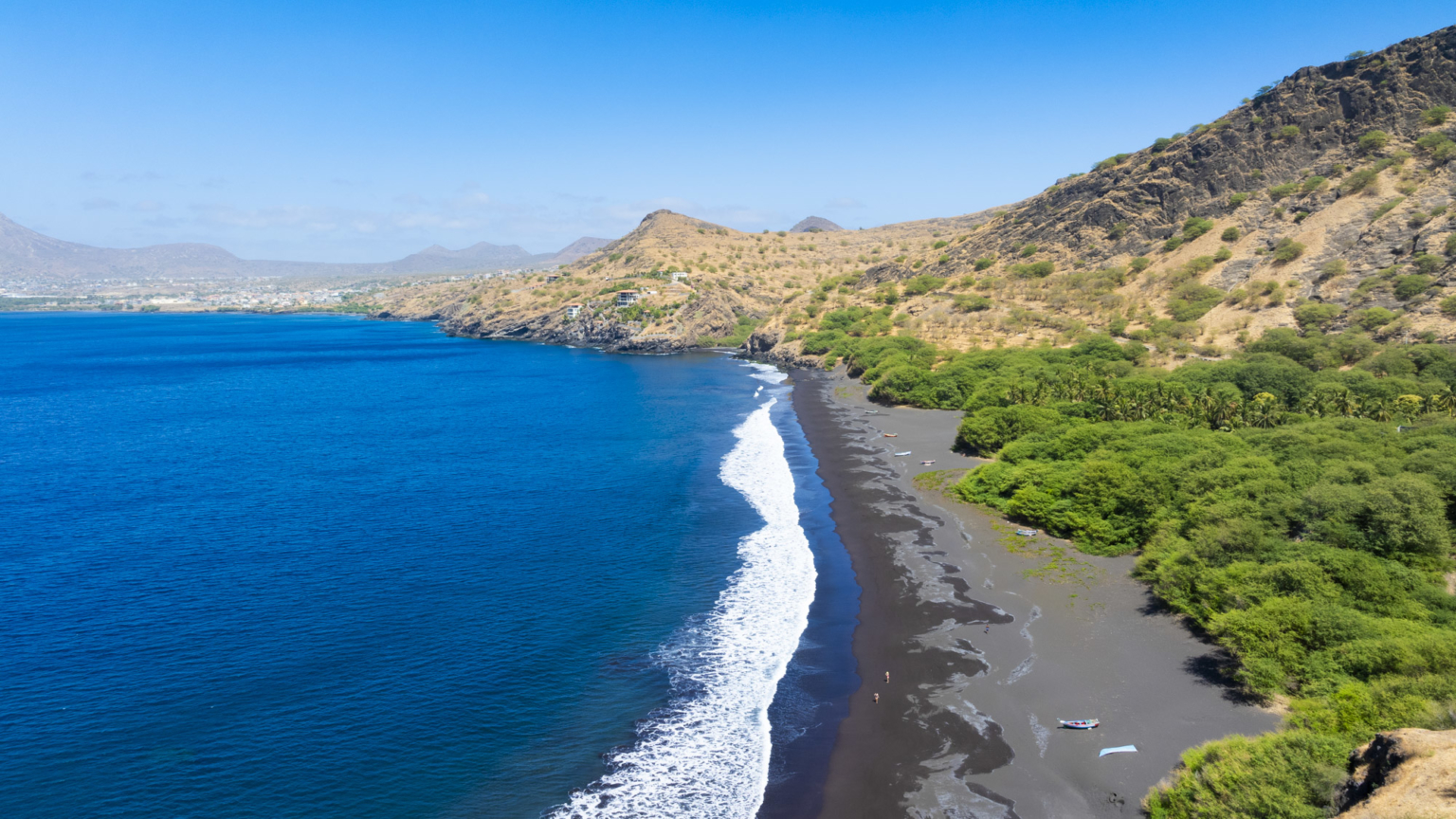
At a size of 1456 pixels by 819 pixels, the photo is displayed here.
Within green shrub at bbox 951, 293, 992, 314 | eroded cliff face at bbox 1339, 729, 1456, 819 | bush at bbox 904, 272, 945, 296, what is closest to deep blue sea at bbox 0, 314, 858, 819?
eroded cliff face at bbox 1339, 729, 1456, 819

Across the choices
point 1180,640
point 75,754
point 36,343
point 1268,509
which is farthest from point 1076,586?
point 36,343

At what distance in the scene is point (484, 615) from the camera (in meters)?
35.2

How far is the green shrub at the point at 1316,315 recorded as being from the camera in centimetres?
8294

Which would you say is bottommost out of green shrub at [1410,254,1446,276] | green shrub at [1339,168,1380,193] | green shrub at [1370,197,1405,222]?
green shrub at [1410,254,1446,276]

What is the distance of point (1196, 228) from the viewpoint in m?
114

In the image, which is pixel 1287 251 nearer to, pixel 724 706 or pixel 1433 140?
pixel 1433 140

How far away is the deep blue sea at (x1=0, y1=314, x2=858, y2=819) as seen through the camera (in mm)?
23844

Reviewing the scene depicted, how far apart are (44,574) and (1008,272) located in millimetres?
135493

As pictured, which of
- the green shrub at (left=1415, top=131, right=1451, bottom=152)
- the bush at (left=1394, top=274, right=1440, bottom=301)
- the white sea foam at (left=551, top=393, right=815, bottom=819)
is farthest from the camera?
the green shrub at (left=1415, top=131, right=1451, bottom=152)

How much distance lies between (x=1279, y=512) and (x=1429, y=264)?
72.5 metres

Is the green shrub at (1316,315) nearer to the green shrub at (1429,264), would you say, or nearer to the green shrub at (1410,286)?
the green shrub at (1410,286)

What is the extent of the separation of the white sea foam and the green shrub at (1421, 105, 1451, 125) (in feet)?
375

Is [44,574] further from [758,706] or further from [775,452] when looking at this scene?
[775,452]

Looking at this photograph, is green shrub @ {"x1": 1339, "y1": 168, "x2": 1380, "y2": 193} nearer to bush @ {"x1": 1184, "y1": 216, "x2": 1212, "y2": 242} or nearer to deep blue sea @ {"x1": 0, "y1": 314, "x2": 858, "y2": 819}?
bush @ {"x1": 1184, "y1": 216, "x2": 1212, "y2": 242}
